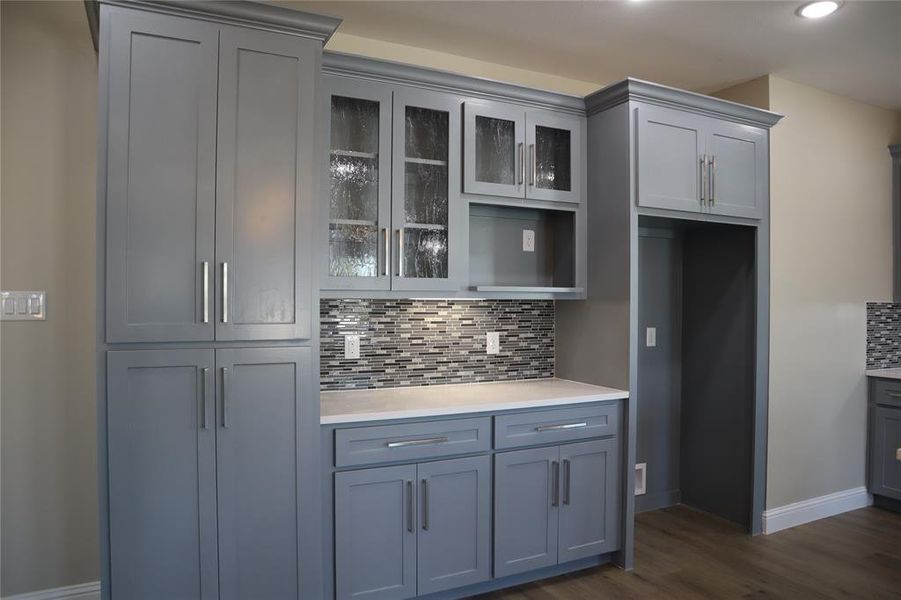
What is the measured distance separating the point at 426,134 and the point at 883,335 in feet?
11.6

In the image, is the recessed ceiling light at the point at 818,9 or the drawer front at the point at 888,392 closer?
the recessed ceiling light at the point at 818,9

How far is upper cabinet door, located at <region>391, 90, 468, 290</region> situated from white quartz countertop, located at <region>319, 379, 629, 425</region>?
0.52 meters

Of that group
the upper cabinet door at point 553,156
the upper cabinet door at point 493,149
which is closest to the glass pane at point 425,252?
the upper cabinet door at point 493,149

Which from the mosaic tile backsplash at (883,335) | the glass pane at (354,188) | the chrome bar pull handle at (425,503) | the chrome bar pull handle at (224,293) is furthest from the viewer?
the mosaic tile backsplash at (883,335)

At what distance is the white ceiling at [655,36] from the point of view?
9.02ft

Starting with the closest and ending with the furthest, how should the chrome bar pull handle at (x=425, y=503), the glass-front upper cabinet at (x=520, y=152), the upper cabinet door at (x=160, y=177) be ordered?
the upper cabinet door at (x=160, y=177), the chrome bar pull handle at (x=425, y=503), the glass-front upper cabinet at (x=520, y=152)

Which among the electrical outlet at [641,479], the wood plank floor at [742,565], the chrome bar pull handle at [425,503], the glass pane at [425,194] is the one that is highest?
the glass pane at [425,194]

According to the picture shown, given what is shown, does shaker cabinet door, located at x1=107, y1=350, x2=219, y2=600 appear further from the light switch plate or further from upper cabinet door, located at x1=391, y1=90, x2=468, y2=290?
upper cabinet door, located at x1=391, y1=90, x2=468, y2=290

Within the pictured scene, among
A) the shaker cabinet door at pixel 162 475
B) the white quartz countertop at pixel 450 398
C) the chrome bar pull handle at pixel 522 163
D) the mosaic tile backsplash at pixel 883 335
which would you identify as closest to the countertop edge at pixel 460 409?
the white quartz countertop at pixel 450 398

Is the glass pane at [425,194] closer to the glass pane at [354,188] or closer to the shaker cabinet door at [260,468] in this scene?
the glass pane at [354,188]

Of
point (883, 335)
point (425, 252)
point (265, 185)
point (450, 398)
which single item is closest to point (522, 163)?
point (425, 252)

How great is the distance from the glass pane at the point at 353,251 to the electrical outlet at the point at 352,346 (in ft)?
1.40

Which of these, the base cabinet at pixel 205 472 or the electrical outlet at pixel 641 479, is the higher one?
the base cabinet at pixel 205 472

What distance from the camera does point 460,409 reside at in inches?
104
